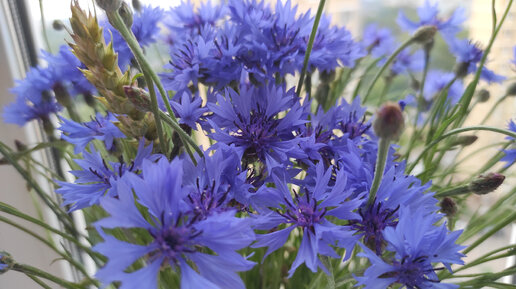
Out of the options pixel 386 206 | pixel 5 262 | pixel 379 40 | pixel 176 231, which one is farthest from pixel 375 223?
pixel 379 40

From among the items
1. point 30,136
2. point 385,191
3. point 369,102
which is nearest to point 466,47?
point 369,102

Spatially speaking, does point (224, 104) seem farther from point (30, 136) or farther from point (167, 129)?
point (30, 136)

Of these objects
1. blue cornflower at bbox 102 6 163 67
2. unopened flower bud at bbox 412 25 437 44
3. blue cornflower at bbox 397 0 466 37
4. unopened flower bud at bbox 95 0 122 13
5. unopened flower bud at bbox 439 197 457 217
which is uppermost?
blue cornflower at bbox 397 0 466 37

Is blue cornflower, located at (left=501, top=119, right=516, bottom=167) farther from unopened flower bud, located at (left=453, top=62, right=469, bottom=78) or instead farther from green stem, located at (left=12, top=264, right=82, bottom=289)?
green stem, located at (left=12, top=264, right=82, bottom=289)

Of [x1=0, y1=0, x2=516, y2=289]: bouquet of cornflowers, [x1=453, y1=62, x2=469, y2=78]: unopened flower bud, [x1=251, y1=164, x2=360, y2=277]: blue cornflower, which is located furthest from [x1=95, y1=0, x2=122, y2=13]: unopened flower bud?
[x1=453, y1=62, x2=469, y2=78]: unopened flower bud

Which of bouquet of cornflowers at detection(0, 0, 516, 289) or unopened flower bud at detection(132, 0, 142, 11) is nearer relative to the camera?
bouquet of cornflowers at detection(0, 0, 516, 289)

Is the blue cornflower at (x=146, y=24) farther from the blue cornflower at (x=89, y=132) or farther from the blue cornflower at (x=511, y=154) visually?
the blue cornflower at (x=511, y=154)
